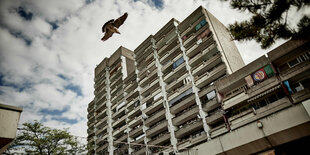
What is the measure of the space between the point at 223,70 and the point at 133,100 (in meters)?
18.7

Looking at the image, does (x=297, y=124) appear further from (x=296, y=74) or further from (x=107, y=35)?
(x=107, y=35)

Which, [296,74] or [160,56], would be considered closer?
[296,74]

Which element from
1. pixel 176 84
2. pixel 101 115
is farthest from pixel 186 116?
pixel 101 115

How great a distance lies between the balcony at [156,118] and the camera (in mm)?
27591

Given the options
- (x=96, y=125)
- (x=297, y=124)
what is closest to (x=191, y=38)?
(x=297, y=124)

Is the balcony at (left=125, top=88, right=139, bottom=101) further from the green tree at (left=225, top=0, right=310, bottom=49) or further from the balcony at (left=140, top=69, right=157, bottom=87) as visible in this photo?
the green tree at (left=225, top=0, right=310, bottom=49)

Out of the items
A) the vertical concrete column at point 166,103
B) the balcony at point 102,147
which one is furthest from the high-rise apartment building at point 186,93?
the balcony at point 102,147

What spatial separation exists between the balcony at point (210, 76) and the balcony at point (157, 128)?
728cm

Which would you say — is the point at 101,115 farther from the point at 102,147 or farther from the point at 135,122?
the point at 135,122

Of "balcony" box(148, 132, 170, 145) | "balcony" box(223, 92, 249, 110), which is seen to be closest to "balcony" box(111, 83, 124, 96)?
"balcony" box(148, 132, 170, 145)

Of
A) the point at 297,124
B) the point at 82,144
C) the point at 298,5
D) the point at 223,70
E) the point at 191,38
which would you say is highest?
the point at 191,38

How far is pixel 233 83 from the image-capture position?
2006 cm

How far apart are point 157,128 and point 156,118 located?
67.1 inches

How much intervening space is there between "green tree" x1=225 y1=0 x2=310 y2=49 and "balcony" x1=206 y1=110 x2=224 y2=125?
16167mm
